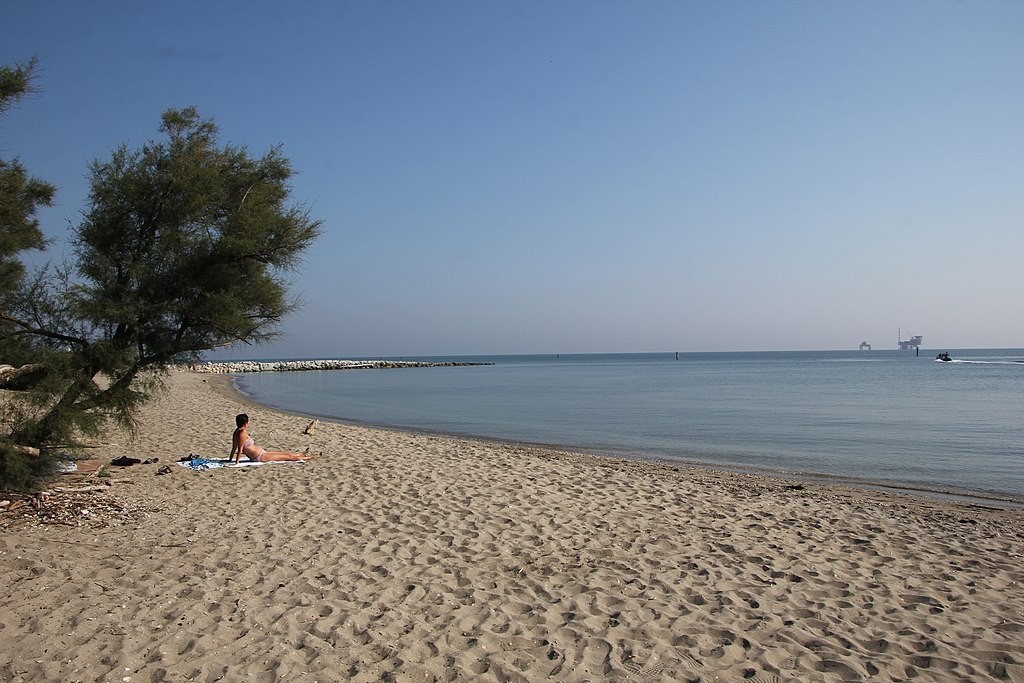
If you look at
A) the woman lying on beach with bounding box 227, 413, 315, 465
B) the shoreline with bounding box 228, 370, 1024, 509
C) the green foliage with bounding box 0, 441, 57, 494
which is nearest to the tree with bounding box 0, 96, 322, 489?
the green foliage with bounding box 0, 441, 57, 494

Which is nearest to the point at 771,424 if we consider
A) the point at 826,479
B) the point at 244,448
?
the point at 826,479

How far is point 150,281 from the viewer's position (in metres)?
8.72

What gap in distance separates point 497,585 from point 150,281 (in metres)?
6.07

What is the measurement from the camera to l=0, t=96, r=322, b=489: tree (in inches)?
327

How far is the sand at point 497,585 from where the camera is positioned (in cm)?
461

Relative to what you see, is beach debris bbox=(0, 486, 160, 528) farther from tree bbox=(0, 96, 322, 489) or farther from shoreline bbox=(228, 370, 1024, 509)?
shoreline bbox=(228, 370, 1024, 509)

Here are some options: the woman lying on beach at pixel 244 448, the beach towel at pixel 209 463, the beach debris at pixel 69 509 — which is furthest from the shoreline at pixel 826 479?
the beach debris at pixel 69 509

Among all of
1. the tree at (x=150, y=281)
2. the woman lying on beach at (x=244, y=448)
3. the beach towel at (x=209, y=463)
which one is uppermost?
the tree at (x=150, y=281)

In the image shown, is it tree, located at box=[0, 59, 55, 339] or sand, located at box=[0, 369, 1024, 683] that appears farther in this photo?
tree, located at box=[0, 59, 55, 339]

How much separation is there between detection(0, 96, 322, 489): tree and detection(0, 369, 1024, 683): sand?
1351 millimetres

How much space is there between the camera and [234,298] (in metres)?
9.05

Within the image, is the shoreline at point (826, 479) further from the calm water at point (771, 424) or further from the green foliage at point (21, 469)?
the green foliage at point (21, 469)

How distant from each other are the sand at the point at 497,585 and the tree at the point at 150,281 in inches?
53.2

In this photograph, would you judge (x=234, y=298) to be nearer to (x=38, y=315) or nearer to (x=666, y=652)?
(x=38, y=315)
